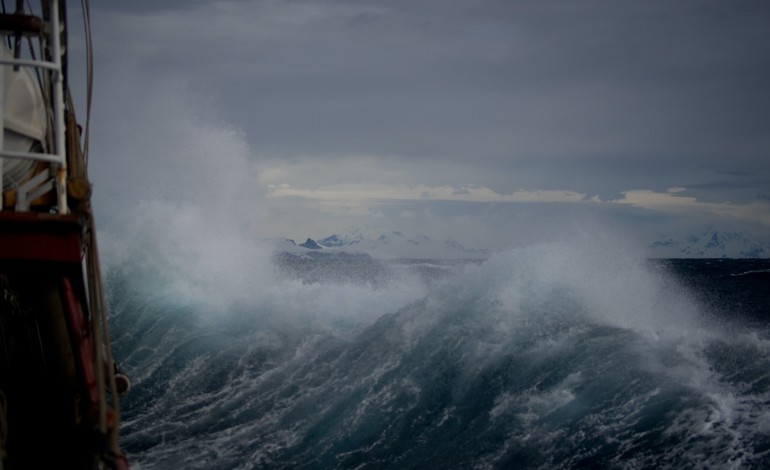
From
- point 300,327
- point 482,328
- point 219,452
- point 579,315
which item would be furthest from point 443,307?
point 219,452

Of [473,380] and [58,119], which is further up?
[58,119]

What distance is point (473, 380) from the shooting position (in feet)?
36.8

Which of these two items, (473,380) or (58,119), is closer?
(58,119)

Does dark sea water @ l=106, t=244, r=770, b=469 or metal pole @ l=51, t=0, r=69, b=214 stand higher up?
metal pole @ l=51, t=0, r=69, b=214

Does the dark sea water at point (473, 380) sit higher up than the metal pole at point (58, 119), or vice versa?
the metal pole at point (58, 119)

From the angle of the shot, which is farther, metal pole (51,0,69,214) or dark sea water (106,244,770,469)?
dark sea water (106,244,770,469)

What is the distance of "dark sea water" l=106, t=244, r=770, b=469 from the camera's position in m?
8.80

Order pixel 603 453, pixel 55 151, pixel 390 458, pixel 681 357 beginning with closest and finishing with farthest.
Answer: pixel 55 151, pixel 603 453, pixel 390 458, pixel 681 357

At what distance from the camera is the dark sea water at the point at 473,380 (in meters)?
8.80

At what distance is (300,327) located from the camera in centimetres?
1641

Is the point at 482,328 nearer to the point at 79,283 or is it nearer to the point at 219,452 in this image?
the point at 219,452

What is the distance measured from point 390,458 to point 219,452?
2.67 metres

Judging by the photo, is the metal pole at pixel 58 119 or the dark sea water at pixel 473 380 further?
the dark sea water at pixel 473 380

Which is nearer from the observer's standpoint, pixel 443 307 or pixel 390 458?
pixel 390 458
